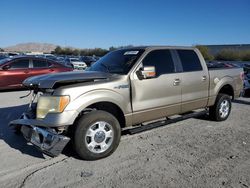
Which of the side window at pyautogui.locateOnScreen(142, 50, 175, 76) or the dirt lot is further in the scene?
the side window at pyautogui.locateOnScreen(142, 50, 175, 76)

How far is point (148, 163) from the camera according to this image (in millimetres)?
4086

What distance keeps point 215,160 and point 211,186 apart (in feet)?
2.97

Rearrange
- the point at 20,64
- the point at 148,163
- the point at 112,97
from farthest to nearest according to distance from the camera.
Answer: the point at 20,64
the point at 112,97
the point at 148,163

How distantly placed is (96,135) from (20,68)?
865cm

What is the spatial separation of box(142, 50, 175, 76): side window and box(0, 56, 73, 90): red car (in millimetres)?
7960

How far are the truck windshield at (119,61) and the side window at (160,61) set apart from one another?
0.20 meters

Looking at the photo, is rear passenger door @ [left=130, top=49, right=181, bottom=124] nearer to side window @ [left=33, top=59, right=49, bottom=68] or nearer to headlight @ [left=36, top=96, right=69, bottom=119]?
headlight @ [left=36, top=96, right=69, bottom=119]

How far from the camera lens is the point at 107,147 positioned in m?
4.29

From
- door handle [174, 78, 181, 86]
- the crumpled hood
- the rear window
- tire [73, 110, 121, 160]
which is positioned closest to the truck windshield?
the crumpled hood

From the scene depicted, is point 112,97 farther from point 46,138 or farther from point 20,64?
point 20,64

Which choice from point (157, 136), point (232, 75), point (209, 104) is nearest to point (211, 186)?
point (157, 136)

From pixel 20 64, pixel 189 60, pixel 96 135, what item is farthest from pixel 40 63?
pixel 96 135

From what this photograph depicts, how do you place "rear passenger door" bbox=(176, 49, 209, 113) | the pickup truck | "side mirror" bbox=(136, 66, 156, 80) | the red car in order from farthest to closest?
1. the red car
2. "rear passenger door" bbox=(176, 49, 209, 113)
3. "side mirror" bbox=(136, 66, 156, 80)
4. the pickup truck

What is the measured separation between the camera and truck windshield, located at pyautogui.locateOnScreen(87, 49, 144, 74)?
486 cm
